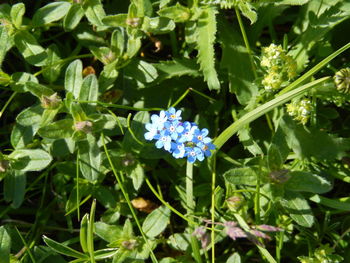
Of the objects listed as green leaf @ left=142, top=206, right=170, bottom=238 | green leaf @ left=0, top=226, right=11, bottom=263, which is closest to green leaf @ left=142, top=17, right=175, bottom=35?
green leaf @ left=142, top=206, right=170, bottom=238

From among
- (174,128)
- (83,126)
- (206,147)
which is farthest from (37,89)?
(206,147)

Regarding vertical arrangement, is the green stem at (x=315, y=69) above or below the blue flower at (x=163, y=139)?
above

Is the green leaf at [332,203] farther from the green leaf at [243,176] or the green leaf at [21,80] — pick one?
the green leaf at [21,80]

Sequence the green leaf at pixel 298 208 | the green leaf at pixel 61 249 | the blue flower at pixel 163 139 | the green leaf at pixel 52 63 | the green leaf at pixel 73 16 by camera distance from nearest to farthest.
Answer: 1. the blue flower at pixel 163 139
2. the green leaf at pixel 61 249
3. the green leaf at pixel 298 208
4. the green leaf at pixel 73 16
5. the green leaf at pixel 52 63

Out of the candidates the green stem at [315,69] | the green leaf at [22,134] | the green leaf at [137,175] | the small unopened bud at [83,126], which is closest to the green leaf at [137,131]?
the green leaf at [137,175]

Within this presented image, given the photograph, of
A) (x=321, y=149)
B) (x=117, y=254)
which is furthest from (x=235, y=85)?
(x=117, y=254)
